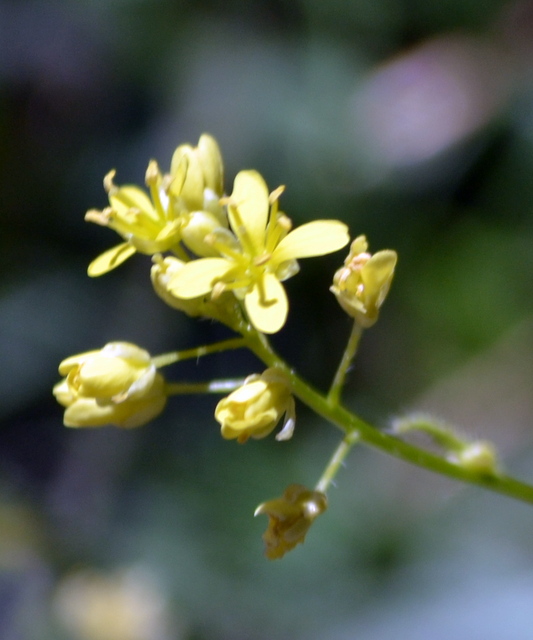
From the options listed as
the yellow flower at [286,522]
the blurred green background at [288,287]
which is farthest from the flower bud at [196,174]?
the blurred green background at [288,287]

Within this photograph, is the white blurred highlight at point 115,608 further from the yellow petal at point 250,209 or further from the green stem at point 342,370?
the yellow petal at point 250,209

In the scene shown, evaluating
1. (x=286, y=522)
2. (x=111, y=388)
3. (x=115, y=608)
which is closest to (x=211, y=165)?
(x=111, y=388)

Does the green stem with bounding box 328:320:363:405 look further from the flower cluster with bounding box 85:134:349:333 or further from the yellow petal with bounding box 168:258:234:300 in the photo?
the yellow petal with bounding box 168:258:234:300

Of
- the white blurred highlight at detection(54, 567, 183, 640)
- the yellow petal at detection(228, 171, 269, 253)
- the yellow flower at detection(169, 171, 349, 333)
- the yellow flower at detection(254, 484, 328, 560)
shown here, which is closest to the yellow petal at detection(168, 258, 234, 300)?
the yellow flower at detection(169, 171, 349, 333)

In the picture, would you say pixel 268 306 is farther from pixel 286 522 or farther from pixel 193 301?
pixel 286 522

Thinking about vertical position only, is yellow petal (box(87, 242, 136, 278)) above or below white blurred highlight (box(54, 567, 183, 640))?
above
